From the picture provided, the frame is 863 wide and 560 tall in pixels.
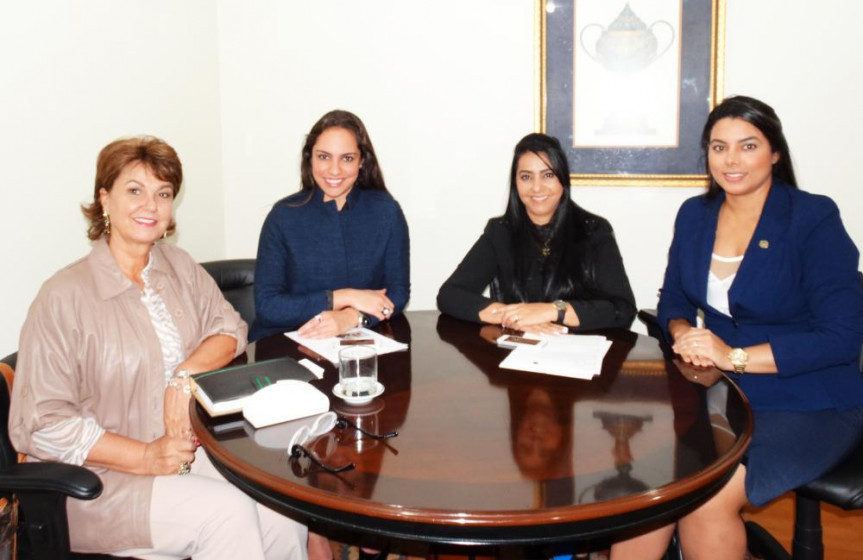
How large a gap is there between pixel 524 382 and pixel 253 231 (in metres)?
2.16

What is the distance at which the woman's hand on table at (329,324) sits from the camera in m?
2.01

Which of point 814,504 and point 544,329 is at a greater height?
point 544,329

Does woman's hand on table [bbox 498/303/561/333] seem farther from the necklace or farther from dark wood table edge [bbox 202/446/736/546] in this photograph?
dark wood table edge [bbox 202/446/736/546]

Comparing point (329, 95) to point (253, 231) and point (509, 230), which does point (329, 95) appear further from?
point (509, 230)

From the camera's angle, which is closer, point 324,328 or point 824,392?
point 824,392

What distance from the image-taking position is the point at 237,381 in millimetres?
1496

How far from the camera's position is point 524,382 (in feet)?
5.25

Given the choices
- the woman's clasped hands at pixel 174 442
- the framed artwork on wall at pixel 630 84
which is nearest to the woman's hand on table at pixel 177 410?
the woman's clasped hands at pixel 174 442

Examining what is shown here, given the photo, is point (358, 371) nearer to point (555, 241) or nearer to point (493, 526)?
point (493, 526)

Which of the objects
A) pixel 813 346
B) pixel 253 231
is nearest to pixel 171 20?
pixel 253 231

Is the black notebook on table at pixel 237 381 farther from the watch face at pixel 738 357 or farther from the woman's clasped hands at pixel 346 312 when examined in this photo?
the watch face at pixel 738 357

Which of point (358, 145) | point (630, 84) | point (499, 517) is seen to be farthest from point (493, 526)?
point (630, 84)

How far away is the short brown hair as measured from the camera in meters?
1.72

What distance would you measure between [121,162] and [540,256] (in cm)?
138
